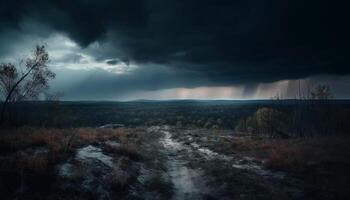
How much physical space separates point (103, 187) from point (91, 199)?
1397 millimetres

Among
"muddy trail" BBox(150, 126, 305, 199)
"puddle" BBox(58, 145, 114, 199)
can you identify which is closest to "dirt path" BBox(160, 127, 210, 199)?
"muddy trail" BBox(150, 126, 305, 199)

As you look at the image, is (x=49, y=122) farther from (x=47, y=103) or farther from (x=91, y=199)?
(x=91, y=199)

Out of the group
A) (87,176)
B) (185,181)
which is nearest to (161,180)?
(185,181)

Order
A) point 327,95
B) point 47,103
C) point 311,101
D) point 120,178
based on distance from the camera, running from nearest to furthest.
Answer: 1. point 120,178
2. point 47,103
3. point 327,95
4. point 311,101

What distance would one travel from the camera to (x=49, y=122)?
5988 centimetres

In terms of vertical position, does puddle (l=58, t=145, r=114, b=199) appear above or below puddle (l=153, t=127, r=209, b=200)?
above

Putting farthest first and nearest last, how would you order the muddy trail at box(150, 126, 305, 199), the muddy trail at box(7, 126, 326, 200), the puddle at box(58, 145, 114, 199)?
the muddy trail at box(150, 126, 305, 199) → the muddy trail at box(7, 126, 326, 200) → the puddle at box(58, 145, 114, 199)

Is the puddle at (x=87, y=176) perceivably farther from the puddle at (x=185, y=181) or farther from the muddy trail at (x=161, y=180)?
the puddle at (x=185, y=181)

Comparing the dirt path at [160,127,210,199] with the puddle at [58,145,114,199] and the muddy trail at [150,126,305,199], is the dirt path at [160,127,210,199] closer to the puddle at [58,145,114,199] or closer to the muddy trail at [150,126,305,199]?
the muddy trail at [150,126,305,199]

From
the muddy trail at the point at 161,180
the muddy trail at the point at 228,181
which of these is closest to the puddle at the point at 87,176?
the muddy trail at the point at 161,180

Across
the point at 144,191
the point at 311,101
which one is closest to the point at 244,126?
the point at 311,101

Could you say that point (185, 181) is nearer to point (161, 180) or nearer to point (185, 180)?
point (185, 180)

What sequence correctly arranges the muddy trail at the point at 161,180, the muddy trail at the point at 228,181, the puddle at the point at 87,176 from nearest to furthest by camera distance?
the puddle at the point at 87,176
the muddy trail at the point at 161,180
the muddy trail at the point at 228,181

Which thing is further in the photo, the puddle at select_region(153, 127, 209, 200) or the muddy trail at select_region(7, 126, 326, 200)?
the puddle at select_region(153, 127, 209, 200)
